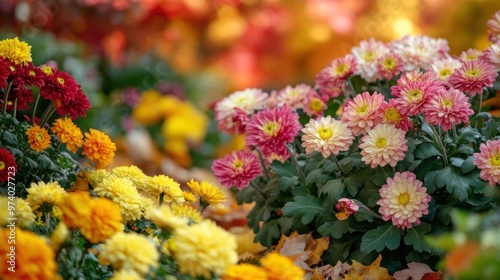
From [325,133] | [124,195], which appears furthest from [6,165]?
[325,133]

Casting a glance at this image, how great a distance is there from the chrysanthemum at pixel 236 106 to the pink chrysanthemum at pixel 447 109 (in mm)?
490

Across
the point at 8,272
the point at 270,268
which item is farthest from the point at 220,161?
the point at 8,272

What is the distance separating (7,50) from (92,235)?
51 cm

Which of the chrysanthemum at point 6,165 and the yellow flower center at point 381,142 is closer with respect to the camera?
the chrysanthemum at point 6,165

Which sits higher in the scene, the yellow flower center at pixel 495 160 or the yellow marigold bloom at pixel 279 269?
the yellow flower center at pixel 495 160

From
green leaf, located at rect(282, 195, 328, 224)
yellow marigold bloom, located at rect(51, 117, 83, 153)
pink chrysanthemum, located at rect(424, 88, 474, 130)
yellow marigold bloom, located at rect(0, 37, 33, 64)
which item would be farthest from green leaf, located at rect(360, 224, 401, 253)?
yellow marigold bloom, located at rect(0, 37, 33, 64)

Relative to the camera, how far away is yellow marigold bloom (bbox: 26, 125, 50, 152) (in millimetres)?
1248

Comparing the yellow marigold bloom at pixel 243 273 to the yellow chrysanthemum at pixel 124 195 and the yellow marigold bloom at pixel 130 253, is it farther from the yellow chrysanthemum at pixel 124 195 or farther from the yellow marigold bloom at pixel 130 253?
the yellow chrysanthemum at pixel 124 195

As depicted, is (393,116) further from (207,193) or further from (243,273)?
(243,273)

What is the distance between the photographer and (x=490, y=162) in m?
1.23

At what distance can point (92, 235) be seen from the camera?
0.93 meters

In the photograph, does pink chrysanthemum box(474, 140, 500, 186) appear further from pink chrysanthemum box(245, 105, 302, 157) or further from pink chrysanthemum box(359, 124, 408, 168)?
pink chrysanthemum box(245, 105, 302, 157)

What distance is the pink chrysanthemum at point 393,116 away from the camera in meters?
1.31

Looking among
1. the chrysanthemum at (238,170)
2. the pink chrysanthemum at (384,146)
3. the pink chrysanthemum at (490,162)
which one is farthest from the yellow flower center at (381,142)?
the chrysanthemum at (238,170)
